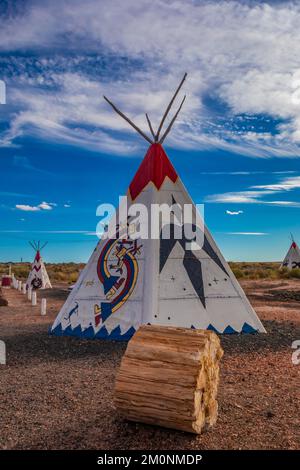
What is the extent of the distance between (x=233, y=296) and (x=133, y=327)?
2728 millimetres

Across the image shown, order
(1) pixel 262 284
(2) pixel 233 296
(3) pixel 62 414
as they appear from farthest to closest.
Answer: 1. (1) pixel 262 284
2. (2) pixel 233 296
3. (3) pixel 62 414

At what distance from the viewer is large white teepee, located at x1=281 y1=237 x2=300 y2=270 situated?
130ft

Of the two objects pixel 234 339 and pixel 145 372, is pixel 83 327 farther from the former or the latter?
pixel 145 372

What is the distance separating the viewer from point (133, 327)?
32.4ft

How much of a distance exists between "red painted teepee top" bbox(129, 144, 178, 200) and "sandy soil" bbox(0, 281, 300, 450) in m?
4.13

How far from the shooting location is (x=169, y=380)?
495cm

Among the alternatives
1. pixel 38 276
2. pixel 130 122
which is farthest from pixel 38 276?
pixel 130 122

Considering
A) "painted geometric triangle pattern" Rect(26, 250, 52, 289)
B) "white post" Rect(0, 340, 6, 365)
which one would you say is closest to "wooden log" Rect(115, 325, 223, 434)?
"white post" Rect(0, 340, 6, 365)

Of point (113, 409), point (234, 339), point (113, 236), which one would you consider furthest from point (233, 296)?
point (113, 409)

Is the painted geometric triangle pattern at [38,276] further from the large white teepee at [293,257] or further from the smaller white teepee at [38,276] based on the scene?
the large white teepee at [293,257]

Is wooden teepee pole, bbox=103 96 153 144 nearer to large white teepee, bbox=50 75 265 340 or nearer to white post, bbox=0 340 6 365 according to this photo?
large white teepee, bbox=50 75 265 340

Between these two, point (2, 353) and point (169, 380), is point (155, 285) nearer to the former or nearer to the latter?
point (2, 353)

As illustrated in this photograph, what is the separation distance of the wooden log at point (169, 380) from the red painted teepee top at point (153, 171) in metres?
6.33

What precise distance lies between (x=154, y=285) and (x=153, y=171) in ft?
10.0
